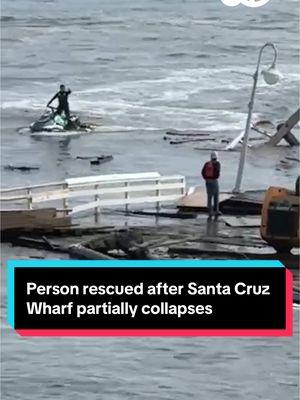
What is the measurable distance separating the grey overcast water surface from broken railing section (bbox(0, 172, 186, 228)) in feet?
7.94

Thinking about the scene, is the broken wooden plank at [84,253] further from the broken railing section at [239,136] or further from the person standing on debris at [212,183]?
the broken railing section at [239,136]

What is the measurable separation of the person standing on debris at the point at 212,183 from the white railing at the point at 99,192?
1.25 meters

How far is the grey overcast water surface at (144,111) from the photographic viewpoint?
20.3 meters

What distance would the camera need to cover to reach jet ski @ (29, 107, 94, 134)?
48.0m

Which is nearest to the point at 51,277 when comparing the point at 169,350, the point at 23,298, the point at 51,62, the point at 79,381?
the point at 23,298

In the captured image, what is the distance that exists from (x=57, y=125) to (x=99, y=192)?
17294mm

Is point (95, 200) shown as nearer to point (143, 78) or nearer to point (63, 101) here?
point (63, 101)

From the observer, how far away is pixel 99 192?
31.0m

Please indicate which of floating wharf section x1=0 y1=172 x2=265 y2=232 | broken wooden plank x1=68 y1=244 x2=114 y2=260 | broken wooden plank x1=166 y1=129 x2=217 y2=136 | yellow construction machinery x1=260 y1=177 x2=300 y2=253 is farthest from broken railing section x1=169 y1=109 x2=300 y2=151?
broken wooden plank x1=68 y1=244 x2=114 y2=260

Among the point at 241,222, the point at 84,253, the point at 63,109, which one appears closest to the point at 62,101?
the point at 63,109

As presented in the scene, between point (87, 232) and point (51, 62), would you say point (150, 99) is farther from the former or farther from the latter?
point (87, 232)

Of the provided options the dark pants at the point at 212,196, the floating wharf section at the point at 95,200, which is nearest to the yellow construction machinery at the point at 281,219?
the dark pants at the point at 212,196

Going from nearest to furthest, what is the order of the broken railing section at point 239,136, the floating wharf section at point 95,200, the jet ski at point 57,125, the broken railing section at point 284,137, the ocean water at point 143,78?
the floating wharf section at point 95,200 < the ocean water at point 143,78 < the broken railing section at point 284,137 < the broken railing section at point 239,136 < the jet ski at point 57,125

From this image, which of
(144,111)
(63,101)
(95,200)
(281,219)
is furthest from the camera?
(144,111)
